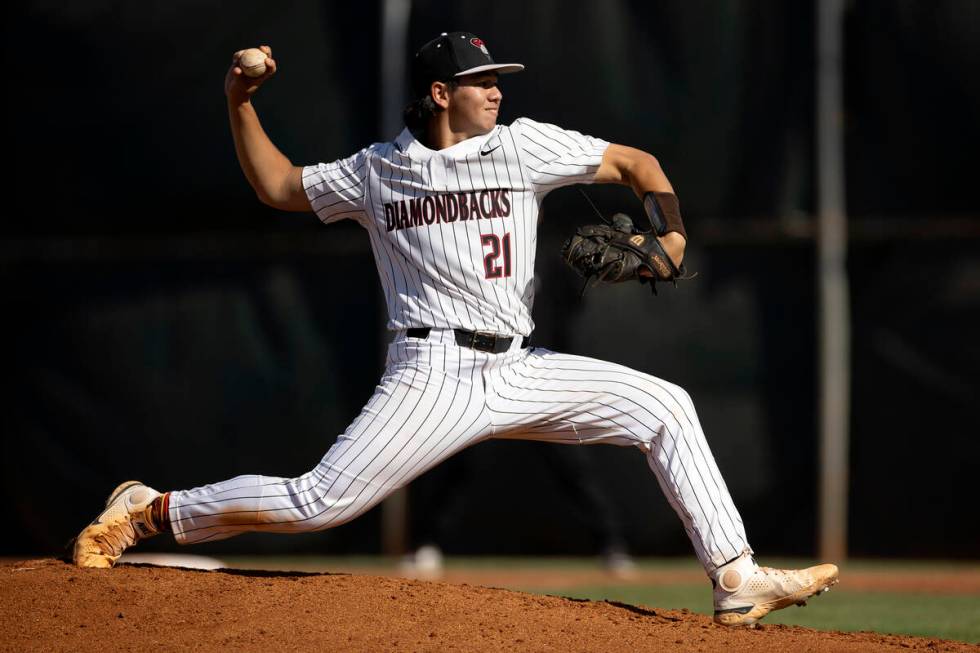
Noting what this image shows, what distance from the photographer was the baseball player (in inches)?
147

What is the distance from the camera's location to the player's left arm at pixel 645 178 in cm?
384

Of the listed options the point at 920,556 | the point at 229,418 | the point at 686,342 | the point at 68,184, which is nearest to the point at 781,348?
the point at 686,342

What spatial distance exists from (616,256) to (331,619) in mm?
1264

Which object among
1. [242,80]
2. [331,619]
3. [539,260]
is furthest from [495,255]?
[539,260]

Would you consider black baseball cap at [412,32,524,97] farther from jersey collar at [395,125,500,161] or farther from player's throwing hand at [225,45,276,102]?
player's throwing hand at [225,45,276,102]

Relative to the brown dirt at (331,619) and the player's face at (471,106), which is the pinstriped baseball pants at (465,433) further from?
the player's face at (471,106)

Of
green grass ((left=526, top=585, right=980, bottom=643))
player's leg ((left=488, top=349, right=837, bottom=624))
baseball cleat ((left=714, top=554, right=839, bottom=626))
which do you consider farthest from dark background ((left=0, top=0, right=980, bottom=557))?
baseball cleat ((left=714, top=554, right=839, bottom=626))

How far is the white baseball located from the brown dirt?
1.50 meters

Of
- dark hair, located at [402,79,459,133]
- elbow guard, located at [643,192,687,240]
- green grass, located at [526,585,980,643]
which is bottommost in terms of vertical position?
green grass, located at [526,585,980,643]

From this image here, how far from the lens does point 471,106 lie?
157 inches

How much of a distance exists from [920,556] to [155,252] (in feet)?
15.4

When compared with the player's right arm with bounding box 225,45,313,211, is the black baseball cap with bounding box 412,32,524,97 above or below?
above

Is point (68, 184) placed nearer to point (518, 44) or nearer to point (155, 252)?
point (155, 252)

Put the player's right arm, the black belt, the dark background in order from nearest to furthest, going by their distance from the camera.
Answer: the black belt, the player's right arm, the dark background
